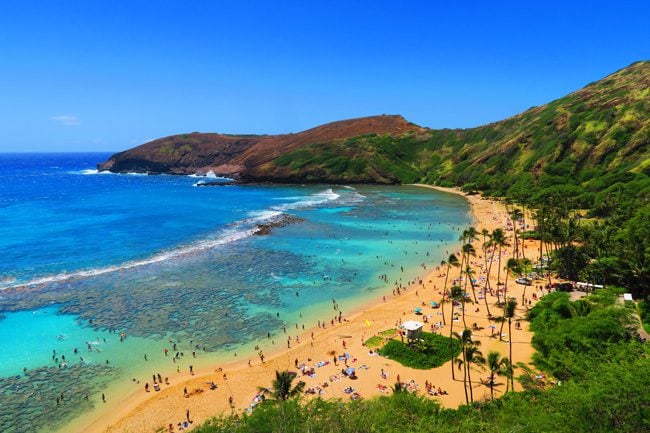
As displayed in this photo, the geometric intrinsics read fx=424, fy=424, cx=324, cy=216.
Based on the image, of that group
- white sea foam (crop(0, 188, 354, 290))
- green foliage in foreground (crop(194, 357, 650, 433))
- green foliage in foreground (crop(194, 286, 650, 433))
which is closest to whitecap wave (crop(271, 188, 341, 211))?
white sea foam (crop(0, 188, 354, 290))

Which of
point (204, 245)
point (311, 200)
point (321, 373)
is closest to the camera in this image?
point (321, 373)

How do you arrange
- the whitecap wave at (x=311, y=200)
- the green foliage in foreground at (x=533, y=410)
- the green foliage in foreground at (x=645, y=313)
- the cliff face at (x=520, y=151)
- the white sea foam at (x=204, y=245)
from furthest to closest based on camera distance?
the whitecap wave at (x=311, y=200) → the cliff face at (x=520, y=151) → the white sea foam at (x=204, y=245) → the green foliage in foreground at (x=645, y=313) → the green foliage in foreground at (x=533, y=410)

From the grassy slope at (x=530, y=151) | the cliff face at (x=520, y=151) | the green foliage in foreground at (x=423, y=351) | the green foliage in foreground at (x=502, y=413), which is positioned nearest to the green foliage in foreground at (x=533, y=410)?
the green foliage in foreground at (x=502, y=413)

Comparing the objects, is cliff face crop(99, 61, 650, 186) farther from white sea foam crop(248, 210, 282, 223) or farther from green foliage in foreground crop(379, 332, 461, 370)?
green foliage in foreground crop(379, 332, 461, 370)

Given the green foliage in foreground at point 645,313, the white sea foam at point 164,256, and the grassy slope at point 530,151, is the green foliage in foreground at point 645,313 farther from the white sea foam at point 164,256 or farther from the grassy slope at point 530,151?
the grassy slope at point 530,151

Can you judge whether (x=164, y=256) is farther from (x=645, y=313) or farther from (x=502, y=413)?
(x=645, y=313)

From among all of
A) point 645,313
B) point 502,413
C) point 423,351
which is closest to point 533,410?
point 502,413

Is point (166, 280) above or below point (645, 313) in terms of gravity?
below
